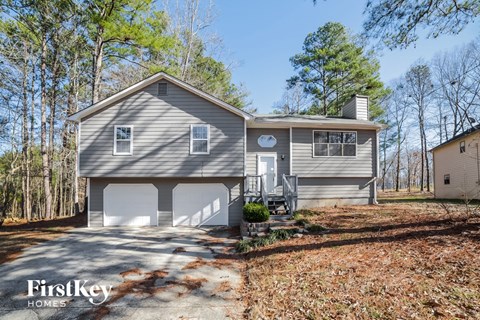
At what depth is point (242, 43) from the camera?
1633 centimetres

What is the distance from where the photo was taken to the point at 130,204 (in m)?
10.5

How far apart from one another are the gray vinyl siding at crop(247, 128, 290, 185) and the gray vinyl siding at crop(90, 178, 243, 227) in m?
1.44

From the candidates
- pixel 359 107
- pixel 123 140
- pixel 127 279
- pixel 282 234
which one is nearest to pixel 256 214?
pixel 282 234

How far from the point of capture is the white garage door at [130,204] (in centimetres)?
1044

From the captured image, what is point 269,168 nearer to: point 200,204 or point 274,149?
point 274,149

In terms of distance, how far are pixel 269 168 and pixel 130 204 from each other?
6.40m

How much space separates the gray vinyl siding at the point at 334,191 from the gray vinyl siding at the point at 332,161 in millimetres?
308

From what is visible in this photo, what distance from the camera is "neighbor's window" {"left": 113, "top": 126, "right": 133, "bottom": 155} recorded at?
33.0ft

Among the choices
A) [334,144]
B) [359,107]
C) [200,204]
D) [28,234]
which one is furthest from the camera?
[359,107]

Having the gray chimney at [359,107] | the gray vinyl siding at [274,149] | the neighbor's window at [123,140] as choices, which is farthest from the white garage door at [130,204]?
the gray chimney at [359,107]

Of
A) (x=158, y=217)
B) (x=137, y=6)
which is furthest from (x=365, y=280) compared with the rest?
(x=137, y=6)

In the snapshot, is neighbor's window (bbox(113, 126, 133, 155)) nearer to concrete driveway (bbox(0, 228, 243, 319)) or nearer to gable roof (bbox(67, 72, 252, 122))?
gable roof (bbox(67, 72, 252, 122))

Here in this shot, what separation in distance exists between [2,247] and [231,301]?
777 centimetres

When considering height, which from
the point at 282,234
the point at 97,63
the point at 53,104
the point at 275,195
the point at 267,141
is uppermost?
the point at 97,63
